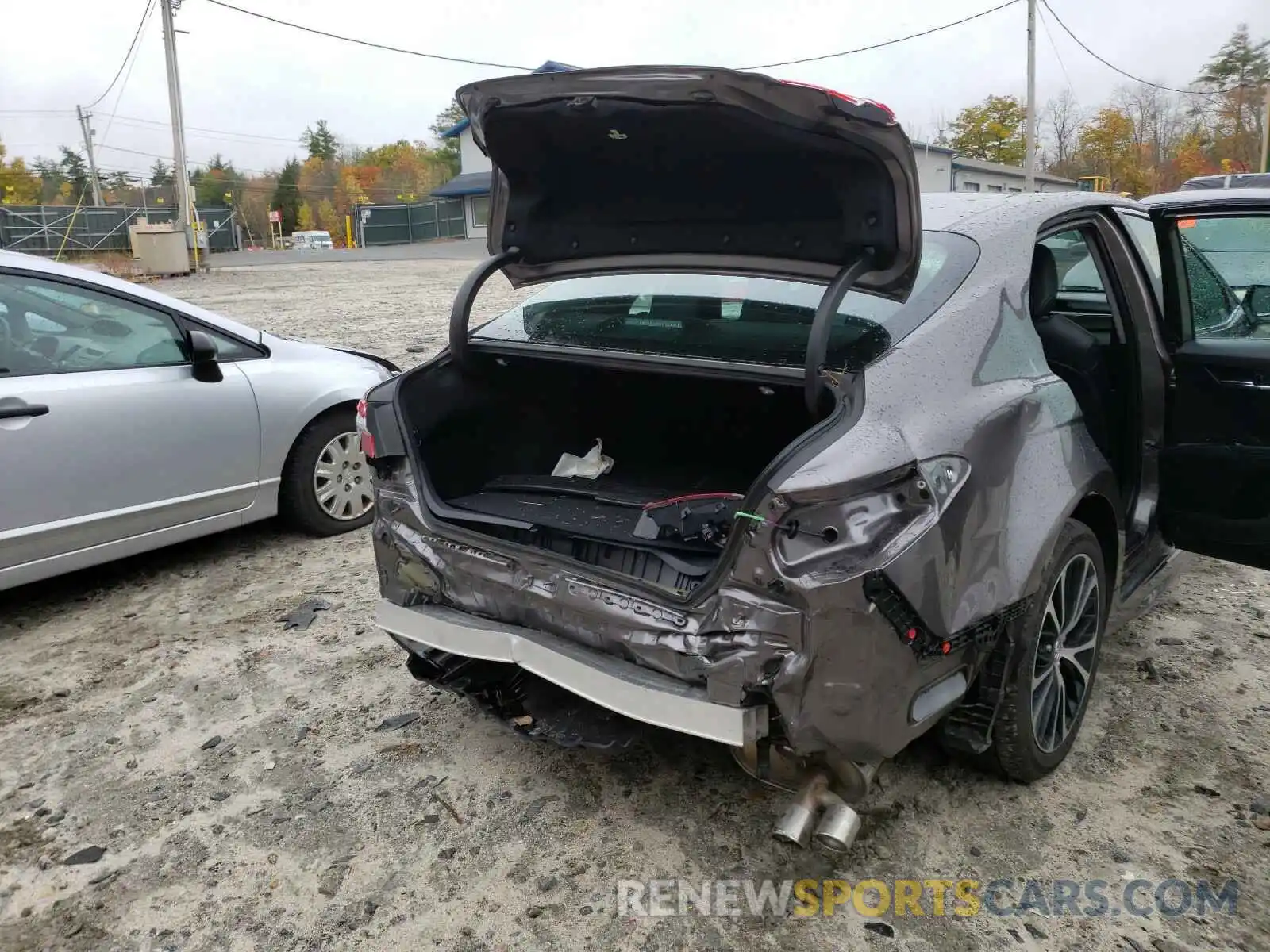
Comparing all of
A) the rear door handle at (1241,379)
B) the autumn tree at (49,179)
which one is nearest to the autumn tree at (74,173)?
the autumn tree at (49,179)

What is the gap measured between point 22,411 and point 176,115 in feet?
81.3

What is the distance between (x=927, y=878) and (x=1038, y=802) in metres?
0.50

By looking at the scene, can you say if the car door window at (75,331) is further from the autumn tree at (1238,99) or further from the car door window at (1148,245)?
the autumn tree at (1238,99)

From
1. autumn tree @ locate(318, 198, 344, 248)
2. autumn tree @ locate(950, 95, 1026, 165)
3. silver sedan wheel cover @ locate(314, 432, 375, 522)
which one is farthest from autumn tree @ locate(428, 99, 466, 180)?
silver sedan wheel cover @ locate(314, 432, 375, 522)

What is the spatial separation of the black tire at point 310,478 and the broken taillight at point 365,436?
6.04 ft

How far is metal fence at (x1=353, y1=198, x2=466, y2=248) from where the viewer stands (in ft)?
151

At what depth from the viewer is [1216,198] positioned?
3.34 m

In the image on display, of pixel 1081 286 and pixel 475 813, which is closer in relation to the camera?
pixel 475 813

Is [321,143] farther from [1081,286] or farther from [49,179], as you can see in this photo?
[1081,286]

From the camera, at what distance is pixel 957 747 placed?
104 inches

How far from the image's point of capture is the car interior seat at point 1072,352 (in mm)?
2857

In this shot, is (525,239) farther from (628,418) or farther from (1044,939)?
(1044,939)

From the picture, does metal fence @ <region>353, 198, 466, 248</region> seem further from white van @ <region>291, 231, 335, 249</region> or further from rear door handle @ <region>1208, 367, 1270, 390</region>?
rear door handle @ <region>1208, 367, 1270, 390</region>

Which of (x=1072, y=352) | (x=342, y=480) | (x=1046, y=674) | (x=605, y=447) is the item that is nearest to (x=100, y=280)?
(x=342, y=480)
